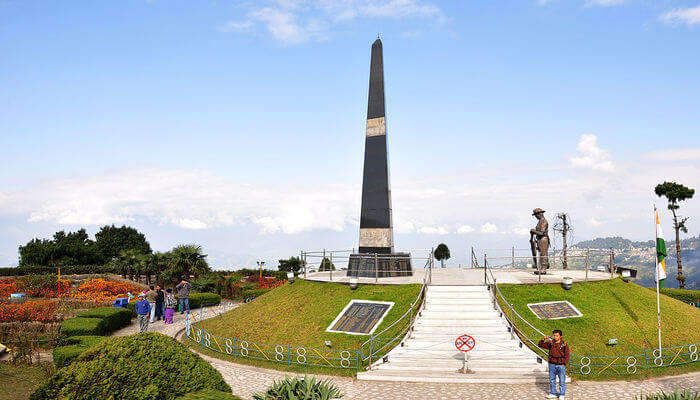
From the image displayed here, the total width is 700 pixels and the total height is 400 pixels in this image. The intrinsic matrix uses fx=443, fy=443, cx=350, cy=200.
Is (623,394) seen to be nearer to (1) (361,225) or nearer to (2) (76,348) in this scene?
(1) (361,225)

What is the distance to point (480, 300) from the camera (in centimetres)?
2078

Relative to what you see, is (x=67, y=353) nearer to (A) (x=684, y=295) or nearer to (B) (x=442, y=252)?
(B) (x=442, y=252)

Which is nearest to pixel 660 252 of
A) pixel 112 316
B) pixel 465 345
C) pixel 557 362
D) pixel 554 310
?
pixel 554 310

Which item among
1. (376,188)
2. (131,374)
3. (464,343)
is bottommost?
(464,343)

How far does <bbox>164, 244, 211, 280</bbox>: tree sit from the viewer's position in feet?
132

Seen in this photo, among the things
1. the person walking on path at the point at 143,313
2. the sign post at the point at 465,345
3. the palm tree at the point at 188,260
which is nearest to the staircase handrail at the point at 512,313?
the sign post at the point at 465,345

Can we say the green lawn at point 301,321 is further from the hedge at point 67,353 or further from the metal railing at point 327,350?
the hedge at point 67,353

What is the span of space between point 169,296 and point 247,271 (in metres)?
33.2

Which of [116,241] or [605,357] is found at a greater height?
[116,241]

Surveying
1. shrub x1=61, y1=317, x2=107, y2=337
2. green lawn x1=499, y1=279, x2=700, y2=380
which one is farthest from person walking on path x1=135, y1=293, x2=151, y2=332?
green lawn x1=499, y1=279, x2=700, y2=380

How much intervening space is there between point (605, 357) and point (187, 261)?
34331 millimetres

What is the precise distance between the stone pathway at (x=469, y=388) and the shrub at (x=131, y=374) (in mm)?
5299

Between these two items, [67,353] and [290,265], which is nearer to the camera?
[67,353]

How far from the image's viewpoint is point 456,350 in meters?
17.2
